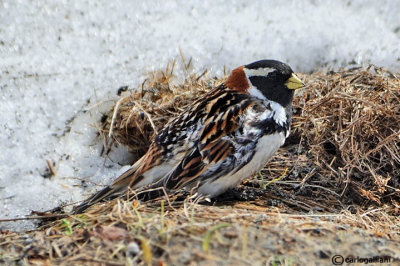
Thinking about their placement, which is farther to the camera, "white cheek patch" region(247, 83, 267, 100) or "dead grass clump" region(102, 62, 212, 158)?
"dead grass clump" region(102, 62, 212, 158)

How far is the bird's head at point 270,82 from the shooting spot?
4.30 meters

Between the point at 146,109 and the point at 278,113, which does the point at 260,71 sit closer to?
the point at 278,113

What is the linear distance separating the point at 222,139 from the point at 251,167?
27 cm

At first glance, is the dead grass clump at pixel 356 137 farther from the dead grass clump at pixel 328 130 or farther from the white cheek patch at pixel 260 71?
the white cheek patch at pixel 260 71

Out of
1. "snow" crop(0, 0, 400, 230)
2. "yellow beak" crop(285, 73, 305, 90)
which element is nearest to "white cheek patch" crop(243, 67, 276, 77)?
"yellow beak" crop(285, 73, 305, 90)

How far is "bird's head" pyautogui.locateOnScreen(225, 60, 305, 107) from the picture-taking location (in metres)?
4.30

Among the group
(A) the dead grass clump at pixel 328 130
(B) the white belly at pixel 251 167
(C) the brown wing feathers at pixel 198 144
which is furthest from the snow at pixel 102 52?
(B) the white belly at pixel 251 167

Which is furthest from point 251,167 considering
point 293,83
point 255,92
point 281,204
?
point 293,83

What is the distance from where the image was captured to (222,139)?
4070mm

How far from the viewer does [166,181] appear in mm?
4098

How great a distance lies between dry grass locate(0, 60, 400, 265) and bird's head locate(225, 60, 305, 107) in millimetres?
540

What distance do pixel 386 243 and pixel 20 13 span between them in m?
4.07

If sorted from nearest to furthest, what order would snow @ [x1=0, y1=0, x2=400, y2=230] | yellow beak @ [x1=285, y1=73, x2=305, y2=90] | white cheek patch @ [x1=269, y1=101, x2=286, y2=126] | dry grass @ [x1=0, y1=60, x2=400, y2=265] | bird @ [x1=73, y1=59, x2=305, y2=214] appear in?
dry grass @ [x1=0, y1=60, x2=400, y2=265] → bird @ [x1=73, y1=59, x2=305, y2=214] → white cheek patch @ [x1=269, y1=101, x2=286, y2=126] → yellow beak @ [x1=285, y1=73, x2=305, y2=90] → snow @ [x1=0, y1=0, x2=400, y2=230]

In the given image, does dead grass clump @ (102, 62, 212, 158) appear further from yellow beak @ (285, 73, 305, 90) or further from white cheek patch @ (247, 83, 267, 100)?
yellow beak @ (285, 73, 305, 90)
